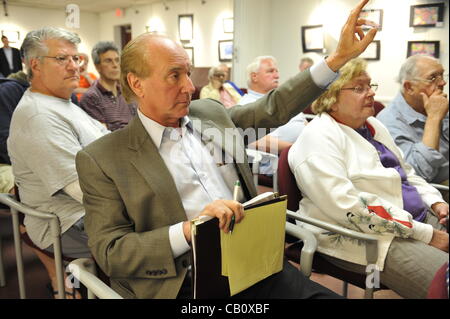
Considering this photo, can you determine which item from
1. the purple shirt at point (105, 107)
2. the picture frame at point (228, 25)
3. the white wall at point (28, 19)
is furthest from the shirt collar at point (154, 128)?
the picture frame at point (228, 25)

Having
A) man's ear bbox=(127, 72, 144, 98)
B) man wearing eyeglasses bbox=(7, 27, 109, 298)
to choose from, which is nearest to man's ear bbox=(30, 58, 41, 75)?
man wearing eyeglasses bbox=(7, 27, 109, 298)

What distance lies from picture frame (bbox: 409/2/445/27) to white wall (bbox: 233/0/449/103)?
0.07 feet

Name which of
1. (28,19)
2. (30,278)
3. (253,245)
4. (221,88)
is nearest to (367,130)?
(253,245)

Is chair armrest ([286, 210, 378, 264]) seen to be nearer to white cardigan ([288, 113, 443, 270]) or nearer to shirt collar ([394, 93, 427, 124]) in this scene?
white cardigan ([288, 113, 443, 270])

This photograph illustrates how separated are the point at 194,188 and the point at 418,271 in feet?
2.54

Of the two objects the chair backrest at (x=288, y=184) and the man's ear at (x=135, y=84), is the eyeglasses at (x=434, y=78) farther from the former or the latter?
the man's ear at (x=135, y=84)

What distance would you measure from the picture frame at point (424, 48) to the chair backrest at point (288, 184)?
2.34 ft

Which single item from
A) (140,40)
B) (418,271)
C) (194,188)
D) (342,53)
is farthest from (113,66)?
(418,271)

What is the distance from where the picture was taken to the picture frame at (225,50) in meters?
3.82

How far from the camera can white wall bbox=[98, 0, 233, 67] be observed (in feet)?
7.00

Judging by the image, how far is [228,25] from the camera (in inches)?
147

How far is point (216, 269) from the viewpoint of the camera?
3.20 feet
